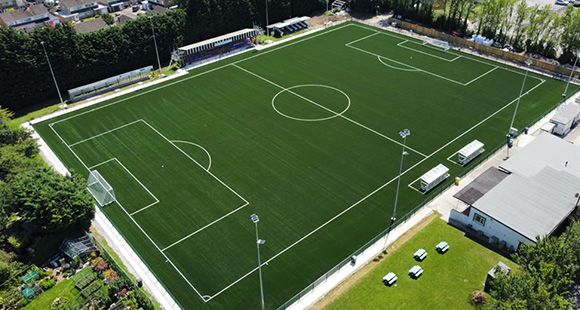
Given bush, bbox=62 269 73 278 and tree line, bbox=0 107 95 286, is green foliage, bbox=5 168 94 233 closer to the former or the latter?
tree line, bbox=0 107 95 286

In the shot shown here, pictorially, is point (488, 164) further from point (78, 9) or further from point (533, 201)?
point (78, 9)

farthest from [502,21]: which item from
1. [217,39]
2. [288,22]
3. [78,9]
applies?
[78,9]

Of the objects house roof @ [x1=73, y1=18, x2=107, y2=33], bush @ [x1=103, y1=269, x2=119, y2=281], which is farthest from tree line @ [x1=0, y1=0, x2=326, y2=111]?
bush @ [x1=103, y1=269, x2=119, y2=281]

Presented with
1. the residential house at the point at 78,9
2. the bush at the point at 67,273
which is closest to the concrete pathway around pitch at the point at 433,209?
the bush at the point at 67,273

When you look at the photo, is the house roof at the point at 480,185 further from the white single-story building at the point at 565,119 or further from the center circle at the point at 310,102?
the center circle at the point at 310,102

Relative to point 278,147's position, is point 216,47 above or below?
above

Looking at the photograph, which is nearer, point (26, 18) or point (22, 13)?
point (26, 18)

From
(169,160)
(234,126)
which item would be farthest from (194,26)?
(169,160)
